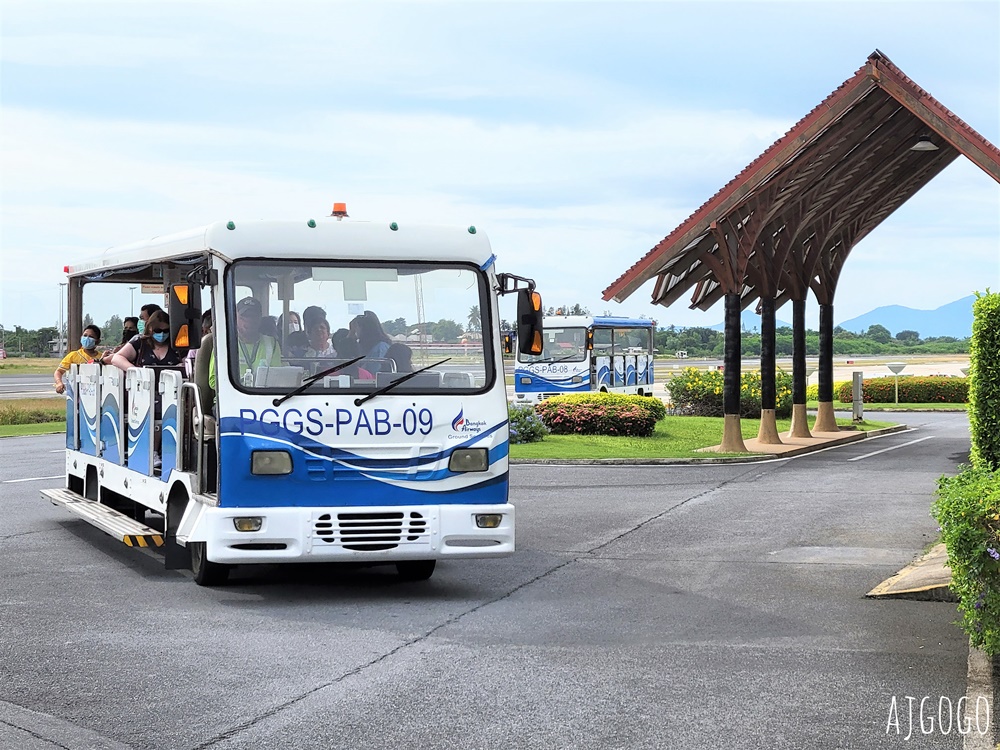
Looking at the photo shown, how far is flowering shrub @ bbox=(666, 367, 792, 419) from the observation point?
116 ft

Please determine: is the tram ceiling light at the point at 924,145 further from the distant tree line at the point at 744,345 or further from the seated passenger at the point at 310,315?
the distant tree line at the point at 744,345

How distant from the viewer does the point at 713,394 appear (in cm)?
3628

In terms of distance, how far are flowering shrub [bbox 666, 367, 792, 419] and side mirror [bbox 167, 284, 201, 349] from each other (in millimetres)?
26613

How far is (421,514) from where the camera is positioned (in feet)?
→ 31.9

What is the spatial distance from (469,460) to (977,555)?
13.2 feet

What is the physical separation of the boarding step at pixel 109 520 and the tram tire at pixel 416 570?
197cm

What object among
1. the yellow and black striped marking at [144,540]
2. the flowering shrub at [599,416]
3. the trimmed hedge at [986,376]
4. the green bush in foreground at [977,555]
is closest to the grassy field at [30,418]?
the flowering shrub at [599,416]

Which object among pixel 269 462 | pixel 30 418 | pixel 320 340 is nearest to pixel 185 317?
pixel 320 340

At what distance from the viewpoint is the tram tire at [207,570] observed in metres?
9.94

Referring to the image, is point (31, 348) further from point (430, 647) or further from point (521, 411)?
point (430, 647)

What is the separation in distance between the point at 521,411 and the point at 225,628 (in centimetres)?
1734

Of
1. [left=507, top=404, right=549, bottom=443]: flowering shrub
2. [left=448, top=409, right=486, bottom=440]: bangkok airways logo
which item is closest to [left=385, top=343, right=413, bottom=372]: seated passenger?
[left=448, top=409, right=486, bottom=440]: bangkok airways logo

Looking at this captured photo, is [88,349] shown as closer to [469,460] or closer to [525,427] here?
[469,460]

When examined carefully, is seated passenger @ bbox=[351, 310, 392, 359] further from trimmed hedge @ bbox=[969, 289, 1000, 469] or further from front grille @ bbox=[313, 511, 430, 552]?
trimmed hedge @ bbox=[969, 289, 1000, 469]
